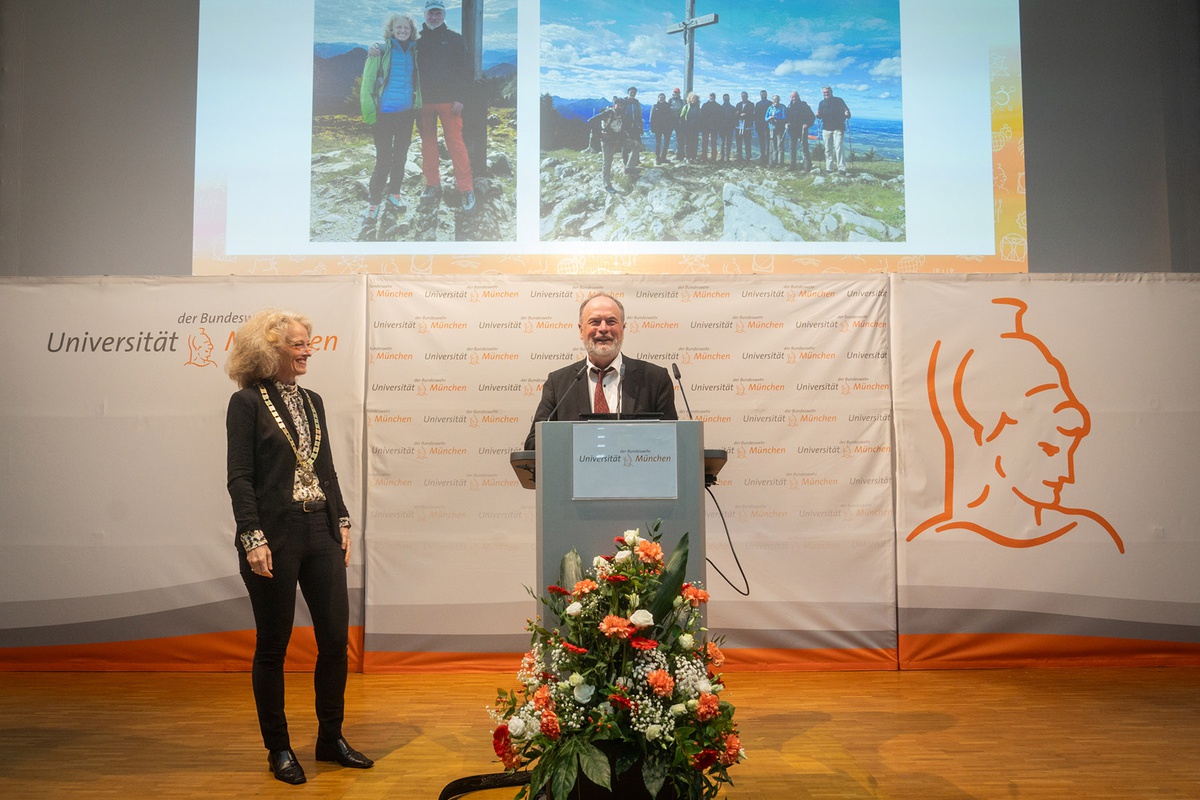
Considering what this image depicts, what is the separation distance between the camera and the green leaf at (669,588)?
2156 millimetres

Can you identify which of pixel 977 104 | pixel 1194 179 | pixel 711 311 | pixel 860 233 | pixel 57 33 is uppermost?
Answer: pixel 57 33

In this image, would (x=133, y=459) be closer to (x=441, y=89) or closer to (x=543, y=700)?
(x=441, y=89)

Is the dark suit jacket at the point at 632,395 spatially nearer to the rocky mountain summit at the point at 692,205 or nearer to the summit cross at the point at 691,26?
the rocky mountain summit at the point at 692,205

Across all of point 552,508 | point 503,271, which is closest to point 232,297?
point 503,271

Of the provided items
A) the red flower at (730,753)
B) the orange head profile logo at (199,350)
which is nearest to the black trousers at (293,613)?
the red flower at (730,753)

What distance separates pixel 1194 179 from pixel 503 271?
3.77m

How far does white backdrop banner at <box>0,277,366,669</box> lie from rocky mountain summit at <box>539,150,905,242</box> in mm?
1185

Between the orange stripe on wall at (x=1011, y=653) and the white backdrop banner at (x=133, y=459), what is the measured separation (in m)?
2.78

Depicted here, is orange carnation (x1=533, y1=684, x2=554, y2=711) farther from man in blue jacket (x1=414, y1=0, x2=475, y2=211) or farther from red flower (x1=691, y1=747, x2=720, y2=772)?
man in blue jacket (x1=414, y1=0, x2=475, y2=211)

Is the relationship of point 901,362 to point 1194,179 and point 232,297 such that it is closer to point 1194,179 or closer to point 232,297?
point 1194,179

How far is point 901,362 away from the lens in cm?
457

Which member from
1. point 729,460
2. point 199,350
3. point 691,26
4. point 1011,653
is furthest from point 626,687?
point 691,26

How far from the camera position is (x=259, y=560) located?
2.70 m

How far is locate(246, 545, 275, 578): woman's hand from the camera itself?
2.70 m
